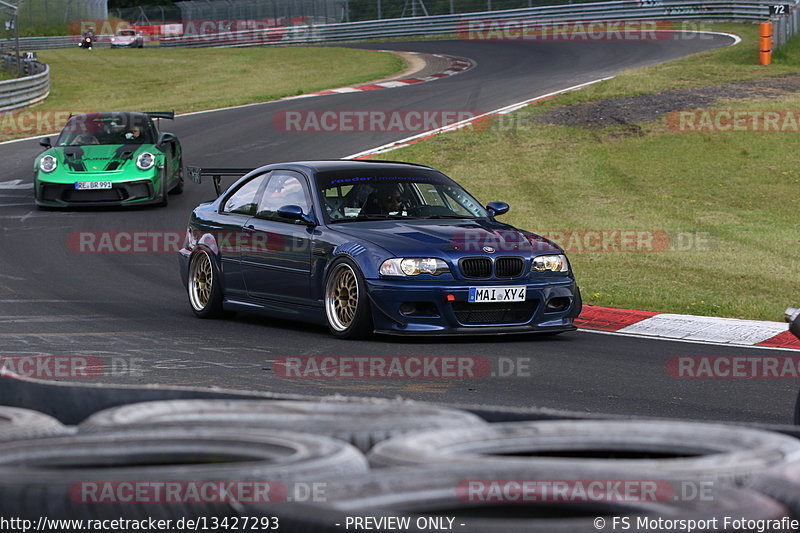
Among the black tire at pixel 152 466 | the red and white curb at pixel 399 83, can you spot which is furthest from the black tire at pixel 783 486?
the red and white curb at pixel 399 83

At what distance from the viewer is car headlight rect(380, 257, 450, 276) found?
9.26 m

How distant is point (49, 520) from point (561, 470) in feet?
4.11

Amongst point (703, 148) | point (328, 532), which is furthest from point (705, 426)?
point (703, 148)

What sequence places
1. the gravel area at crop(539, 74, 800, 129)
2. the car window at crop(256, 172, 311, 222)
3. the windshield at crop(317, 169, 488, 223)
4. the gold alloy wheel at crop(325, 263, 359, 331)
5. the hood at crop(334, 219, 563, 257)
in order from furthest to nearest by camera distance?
1. the gravel area at crop(539, 74, 800, 129)
2. the car window at crop(256, 172, 311, 222)
3. the windshield at crop(317, 169, 488, 223)
4. the gold alloy wheel at crop(325, 263, 359, 331)
5. the hood at crop(334, 219, 563, 257)

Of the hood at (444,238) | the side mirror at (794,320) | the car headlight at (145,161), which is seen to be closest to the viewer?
the side mirror at (794,320)

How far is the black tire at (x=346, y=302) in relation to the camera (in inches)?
367

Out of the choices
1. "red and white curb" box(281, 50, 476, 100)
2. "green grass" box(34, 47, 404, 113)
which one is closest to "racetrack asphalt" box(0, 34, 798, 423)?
"red and white curb" box(281, 50, 476, 100)

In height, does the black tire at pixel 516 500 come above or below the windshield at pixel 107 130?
above

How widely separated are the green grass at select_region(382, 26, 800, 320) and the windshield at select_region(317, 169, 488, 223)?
2037 mm

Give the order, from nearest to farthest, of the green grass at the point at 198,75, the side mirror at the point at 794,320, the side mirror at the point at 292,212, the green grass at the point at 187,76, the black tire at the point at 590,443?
the black tire at the point at 590,443
the side mirror at the point at 794,320
the side mirror at the point at 292,212
the green grass at the point at 187,76
the green grass at the point at 198,75

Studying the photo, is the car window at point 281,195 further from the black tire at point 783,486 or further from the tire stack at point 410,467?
the black tire at point 783,486

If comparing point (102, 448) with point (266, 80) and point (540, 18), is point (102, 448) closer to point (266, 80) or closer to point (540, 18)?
point (266, 80)

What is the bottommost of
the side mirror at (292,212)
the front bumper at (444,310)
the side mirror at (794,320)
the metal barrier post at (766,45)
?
the metal barrier post at (766,45)

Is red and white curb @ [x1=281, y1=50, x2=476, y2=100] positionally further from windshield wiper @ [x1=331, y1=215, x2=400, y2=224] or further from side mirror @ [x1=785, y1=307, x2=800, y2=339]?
side mirror @ [x1=785, y1=307, x2=800, y2=339]
